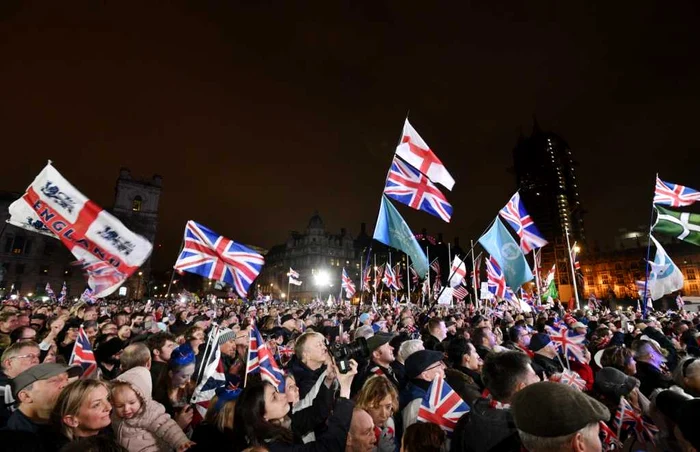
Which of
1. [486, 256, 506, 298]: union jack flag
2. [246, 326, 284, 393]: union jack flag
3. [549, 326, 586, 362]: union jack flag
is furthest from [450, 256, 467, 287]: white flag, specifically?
[246, 326, 284, 393]: union jack flag

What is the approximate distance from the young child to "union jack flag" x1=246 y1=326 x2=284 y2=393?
127 cm

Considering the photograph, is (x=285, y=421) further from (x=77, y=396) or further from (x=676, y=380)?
(x=676, y=380)

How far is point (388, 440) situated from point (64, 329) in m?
8.73

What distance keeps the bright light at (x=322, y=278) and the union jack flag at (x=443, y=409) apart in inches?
3551

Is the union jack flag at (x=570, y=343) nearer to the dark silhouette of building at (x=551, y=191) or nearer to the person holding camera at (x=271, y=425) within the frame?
the person holding camera at (x=271, y=425)

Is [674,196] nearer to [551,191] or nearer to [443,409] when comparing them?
[443,409]

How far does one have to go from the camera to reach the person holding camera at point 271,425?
3.01m

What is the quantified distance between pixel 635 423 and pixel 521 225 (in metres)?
11.5

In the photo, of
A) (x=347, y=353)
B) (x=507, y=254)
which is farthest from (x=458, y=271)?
(x=347, y=353)

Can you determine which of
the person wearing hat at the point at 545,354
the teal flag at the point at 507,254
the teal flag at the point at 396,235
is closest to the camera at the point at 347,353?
the person wearing hat at the point at 545,354

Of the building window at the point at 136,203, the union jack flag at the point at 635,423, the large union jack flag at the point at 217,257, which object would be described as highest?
the building window at the point at 136,203

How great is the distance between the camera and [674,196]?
1255cm

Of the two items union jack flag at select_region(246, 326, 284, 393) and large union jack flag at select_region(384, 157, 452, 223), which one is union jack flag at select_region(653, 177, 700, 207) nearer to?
large union jack flag at select_region(384, 157, 452, 223)

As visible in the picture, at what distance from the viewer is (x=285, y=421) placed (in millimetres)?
3631
